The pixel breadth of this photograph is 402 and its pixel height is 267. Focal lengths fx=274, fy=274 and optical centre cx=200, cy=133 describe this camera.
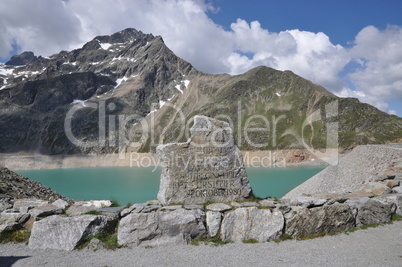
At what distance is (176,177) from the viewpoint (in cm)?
1312

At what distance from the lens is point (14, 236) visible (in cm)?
1100

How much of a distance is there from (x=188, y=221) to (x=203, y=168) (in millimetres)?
3024

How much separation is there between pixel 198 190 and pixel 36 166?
188 m

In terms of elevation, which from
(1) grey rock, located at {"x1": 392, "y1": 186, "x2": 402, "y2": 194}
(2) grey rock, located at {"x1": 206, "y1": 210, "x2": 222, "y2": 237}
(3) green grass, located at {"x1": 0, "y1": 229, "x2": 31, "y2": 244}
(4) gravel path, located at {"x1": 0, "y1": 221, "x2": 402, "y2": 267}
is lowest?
Answer: (4) gravel path, located at {"x1": 0, "y1": 221, "x2": 402, "y2": 267}

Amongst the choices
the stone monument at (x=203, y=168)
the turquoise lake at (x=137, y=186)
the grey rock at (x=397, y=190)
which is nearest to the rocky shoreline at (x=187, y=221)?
the stone monument at (x=203, y=168)

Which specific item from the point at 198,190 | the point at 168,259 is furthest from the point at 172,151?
the point at 168,259

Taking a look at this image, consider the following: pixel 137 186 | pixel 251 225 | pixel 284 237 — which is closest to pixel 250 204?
pixel 251 225

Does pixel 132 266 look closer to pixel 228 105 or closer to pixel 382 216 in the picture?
pixel 382 216

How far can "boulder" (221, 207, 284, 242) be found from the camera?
1108 centimetres

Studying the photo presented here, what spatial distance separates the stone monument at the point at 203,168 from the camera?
13.1 metres

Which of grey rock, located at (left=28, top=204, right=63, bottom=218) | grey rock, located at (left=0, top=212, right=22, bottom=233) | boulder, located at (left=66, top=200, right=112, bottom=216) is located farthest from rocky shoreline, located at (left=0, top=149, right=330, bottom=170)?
grey rock, located at (left=0, top=212, right=22, bottom=233)

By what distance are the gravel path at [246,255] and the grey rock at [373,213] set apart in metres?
1.05

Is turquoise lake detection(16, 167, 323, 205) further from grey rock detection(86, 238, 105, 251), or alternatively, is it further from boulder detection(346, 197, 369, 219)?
boulder detection(346, 197, 369, 219)

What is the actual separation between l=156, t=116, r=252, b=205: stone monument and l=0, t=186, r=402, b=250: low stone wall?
3.43 ft
